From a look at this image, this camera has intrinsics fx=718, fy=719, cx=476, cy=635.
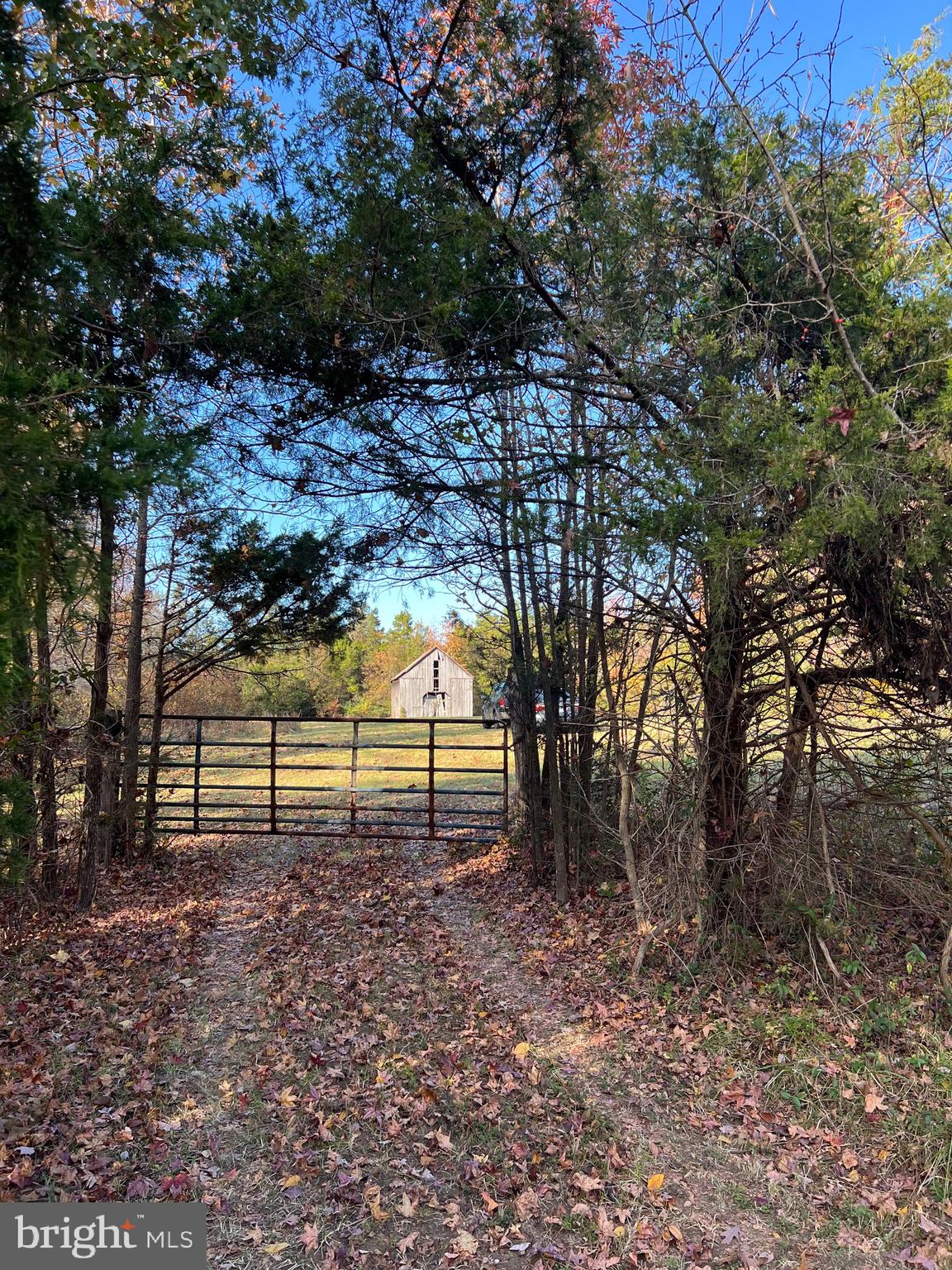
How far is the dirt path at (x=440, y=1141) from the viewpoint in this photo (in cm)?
261

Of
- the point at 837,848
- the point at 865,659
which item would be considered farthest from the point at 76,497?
the point at 837,848

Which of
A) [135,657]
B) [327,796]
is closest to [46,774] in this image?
[135,657]

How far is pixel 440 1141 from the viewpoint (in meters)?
3.11

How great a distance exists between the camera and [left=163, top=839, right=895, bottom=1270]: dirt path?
261cm

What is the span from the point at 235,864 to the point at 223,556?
3.46m

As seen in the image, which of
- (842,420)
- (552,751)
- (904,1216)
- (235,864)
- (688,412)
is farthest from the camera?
(235,864)

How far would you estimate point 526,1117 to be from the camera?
11.0 ft

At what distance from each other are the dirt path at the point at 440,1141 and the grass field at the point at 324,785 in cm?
301

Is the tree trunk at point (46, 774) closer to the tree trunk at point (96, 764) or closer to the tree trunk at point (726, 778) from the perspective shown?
the tree trunk at point (96, 764)

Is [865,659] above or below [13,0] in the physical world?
below

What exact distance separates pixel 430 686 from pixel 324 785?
15.1m

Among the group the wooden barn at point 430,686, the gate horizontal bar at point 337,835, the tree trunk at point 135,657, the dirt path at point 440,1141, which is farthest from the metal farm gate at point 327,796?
the wooden barn at point 430,686

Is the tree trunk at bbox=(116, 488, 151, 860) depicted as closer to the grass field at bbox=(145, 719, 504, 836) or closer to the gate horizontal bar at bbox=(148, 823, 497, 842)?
the grass field at bbox=(145, 719, 504, 836)

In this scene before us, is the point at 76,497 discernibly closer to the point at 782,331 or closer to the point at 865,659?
the point at 782,331
